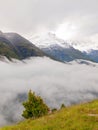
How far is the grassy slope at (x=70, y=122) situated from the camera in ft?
74.2

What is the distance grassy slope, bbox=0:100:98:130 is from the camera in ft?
74.2

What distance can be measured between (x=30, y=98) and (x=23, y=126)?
6116cm

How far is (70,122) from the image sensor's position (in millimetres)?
23844

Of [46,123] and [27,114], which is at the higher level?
[27,114]

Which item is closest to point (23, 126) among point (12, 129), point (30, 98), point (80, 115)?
point (12, 129)

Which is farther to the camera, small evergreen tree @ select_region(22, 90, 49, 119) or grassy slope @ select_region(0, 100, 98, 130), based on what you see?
small evergreen tree @ select_region(22, 90, 49, 119)

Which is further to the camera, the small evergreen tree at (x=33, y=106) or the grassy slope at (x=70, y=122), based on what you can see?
the small evergreen tree at (x=33, y=106)

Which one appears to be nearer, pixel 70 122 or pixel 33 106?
pixel 70 122

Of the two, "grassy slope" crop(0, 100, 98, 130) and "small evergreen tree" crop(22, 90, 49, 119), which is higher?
"small evergreen tree" crop(22, 90, 49, 119)

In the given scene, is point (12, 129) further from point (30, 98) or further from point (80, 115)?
point (30, 98)

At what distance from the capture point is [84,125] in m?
22.5

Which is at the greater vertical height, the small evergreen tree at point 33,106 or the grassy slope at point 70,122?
the small evergreen tree at point 33,106

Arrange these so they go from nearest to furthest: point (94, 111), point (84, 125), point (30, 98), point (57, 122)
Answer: point (84, 125), point (57, 122), point (94, 111), point (30, 98)

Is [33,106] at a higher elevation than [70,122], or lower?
higher
